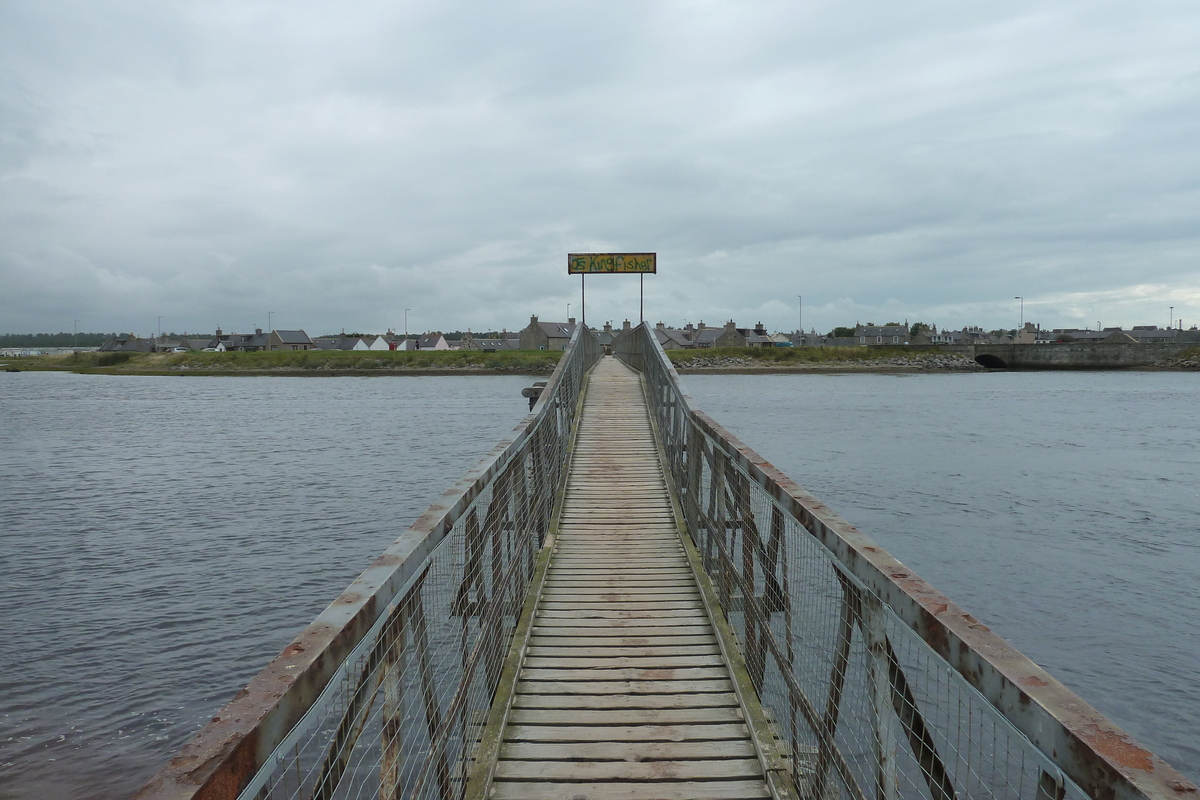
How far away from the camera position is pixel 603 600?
19.8 feet

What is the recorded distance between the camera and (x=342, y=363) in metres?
84.8

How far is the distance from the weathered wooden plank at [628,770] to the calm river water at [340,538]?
4535 mm

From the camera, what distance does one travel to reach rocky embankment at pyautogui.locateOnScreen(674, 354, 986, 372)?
76188mm

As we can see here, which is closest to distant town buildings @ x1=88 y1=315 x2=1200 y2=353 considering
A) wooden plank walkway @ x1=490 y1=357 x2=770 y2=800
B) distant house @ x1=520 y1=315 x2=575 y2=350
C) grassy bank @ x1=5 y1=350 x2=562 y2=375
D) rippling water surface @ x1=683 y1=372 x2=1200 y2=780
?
distant house @ x1=520 y1=315 x2=575 y2=350

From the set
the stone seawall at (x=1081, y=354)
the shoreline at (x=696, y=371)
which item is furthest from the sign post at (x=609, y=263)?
the stone seawall at (x=1081, y=354)

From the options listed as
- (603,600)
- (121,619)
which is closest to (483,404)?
(121,619)

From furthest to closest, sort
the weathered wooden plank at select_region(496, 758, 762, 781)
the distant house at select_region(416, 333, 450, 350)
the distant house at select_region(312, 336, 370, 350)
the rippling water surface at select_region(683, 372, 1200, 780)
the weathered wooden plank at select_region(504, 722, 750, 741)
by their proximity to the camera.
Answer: the distant house at select_region(416, 333, 450, 350), the distant house at select_region(312, 336, 370, 350), the rippling water surface at select_region(683, 372, 1200, 780), the weathered wooden plank at select_region(504, 722, 750, 741), the weathered wooden plank at select_region(496, 758, 762, 781)

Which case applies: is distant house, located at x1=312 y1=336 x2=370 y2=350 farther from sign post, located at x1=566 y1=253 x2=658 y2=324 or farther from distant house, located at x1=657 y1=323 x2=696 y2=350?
sign post, located at x1=566 y1=253 x2=658 y2=324

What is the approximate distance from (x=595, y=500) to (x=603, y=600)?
289 cm

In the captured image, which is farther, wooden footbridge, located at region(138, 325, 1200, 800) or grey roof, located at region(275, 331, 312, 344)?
grey roof, located at region(275, 331, 312, 344)

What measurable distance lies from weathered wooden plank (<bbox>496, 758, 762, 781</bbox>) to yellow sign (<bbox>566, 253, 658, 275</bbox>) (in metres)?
21.7

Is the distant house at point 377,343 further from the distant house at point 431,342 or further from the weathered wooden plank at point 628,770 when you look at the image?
the weathered wooden plank at point 628,770

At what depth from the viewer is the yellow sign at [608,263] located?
25.0 metres

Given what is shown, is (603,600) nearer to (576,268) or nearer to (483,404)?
(576,268)
